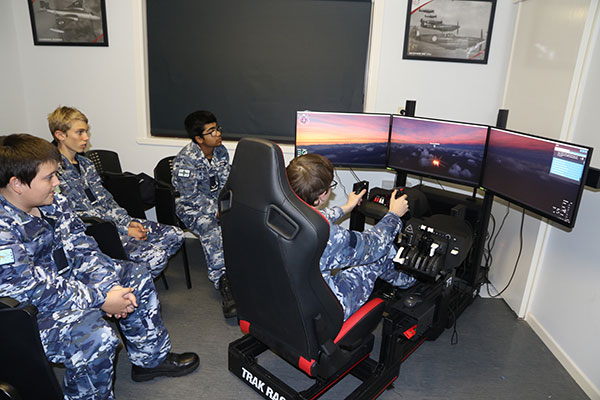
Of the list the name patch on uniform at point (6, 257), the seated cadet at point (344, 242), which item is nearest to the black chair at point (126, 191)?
the name patch on uniform at point (6, 257)

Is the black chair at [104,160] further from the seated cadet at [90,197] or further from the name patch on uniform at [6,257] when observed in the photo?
the name patch on uniform at [6,257]

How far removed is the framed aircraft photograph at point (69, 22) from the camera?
10.8 feet

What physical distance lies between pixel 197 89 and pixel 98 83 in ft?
2.72

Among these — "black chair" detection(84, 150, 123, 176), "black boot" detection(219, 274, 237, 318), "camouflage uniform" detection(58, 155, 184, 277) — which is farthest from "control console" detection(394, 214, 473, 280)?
"black chair" detection(84, 150, 123, 176)

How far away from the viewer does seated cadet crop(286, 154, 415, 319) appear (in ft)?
5.15

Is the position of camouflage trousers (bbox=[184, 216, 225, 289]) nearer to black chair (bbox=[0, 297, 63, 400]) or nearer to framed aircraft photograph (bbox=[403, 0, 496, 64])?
black chair (bbox=[0, 297, 63, 400])

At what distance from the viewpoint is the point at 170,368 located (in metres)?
2.05

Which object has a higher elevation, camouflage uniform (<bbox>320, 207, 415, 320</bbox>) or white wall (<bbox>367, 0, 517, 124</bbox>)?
white wall (<bbox>367, 0, 517, 124</bbox>)

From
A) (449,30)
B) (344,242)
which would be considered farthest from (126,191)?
(449,30)

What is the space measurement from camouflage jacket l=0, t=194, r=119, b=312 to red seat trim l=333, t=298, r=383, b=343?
0.95 metres

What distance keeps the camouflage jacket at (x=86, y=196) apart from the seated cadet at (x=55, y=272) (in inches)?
23.0

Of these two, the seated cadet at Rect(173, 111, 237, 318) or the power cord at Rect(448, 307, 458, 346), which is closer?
the power cord at Rect(448, 307, 458, 346)

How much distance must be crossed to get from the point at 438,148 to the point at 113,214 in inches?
80.2

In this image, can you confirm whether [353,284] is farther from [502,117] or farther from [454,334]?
[502,117]
